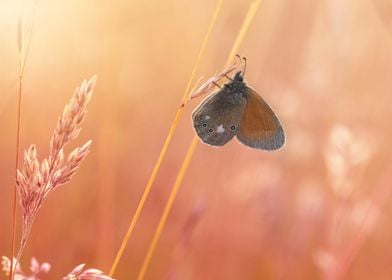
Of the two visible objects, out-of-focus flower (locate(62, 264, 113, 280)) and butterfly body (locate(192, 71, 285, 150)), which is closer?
out-of-focus flower (locate(62, 264, 113, 280))

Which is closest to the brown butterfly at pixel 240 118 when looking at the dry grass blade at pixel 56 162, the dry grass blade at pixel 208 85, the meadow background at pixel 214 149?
the meadow background at pixel 214 149

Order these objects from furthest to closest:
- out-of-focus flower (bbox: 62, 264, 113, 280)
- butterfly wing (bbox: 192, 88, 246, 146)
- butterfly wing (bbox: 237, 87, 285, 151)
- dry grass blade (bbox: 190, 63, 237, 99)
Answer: butterfly wing (bbox: 237, 87, 285, 151), butterfly wing (bbox: 192, 88, 246, 146), dry grass blade (bbox: 190, 63, 237, 99), out-of-focus flower (bbox: 62, 264, 113, 280)

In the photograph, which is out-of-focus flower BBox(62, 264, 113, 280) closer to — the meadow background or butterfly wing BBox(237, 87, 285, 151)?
the meadow background

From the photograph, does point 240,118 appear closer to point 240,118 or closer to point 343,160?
point 240,118

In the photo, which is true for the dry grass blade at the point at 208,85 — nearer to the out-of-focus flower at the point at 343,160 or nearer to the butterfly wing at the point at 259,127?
the butterfly wing at the point at 259,127

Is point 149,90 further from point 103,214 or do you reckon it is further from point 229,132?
point 229,132

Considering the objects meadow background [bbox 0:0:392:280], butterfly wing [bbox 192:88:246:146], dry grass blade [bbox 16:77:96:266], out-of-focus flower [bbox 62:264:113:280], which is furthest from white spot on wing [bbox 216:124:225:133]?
out-of-focus flower [bbox 62:264:113:280]

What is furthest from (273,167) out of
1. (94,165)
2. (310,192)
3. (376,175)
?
(376,175)
